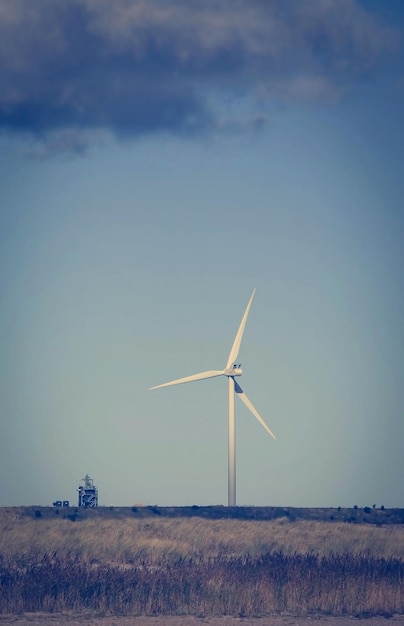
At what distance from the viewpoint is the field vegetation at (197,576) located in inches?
2032

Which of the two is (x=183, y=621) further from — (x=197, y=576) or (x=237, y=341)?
(x=237, y=341)

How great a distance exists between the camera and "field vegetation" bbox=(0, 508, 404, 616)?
51.6 m

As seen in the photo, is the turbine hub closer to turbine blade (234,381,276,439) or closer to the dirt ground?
turbine blade (234,381,276,439)

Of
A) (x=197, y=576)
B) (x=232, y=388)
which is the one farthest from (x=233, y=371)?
(x=197, y=576)

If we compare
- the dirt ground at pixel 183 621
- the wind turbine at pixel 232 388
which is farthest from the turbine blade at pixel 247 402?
the dirt ground at pixel 183 621

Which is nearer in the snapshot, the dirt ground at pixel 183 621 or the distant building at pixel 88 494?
the dirt ground at pixel 183 621

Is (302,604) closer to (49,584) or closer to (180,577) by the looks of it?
(180,577)

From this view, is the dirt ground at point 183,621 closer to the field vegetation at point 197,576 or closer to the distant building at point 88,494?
the field vegetation at point 197,576

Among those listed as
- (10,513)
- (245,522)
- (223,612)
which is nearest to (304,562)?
(223,612)

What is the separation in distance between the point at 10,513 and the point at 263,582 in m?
41.9

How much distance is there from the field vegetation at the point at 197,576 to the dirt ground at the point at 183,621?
145 cm

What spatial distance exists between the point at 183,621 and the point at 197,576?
24.9ft

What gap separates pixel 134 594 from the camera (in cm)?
5241

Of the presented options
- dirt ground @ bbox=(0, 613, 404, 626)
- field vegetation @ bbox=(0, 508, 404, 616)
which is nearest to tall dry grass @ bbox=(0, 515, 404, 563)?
field vegetation @ bbox=(0, 508, 404, 616)
